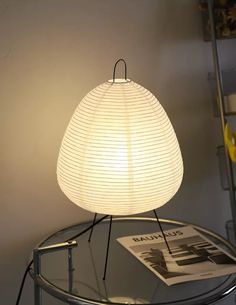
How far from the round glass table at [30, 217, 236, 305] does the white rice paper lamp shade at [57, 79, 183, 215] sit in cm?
14

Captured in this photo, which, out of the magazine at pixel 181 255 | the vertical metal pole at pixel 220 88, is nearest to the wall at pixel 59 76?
the vertical metal pole at pixel 220 88

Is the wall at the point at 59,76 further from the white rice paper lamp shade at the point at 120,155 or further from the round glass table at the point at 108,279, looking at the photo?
the white rice paper lamp shade at the point at 120,155

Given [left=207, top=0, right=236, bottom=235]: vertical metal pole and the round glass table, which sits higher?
[left=207, top=0, right=236, bottom=235]: vertical metal pole

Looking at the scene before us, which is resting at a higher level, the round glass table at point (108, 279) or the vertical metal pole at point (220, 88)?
the vertical metal pole at point (220, 88)

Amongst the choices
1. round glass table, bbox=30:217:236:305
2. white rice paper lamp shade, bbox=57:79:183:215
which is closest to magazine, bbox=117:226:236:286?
round glass table, bbox=30:217:236:305

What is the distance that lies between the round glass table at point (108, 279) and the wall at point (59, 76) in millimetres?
151

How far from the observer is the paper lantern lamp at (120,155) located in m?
0.85

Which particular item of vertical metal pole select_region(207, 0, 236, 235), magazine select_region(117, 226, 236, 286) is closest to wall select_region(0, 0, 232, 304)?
vertical metal pole select_region(207, 0, 236, 235)

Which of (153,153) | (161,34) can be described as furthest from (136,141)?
(161,34)

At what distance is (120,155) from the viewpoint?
848 millimetres

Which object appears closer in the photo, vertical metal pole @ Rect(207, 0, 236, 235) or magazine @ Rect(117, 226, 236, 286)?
magazine @ Rect(117, 226, 236, 286)

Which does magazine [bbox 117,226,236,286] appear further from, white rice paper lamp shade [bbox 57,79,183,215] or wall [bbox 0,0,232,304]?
wall [bbox 0,0,232,304]

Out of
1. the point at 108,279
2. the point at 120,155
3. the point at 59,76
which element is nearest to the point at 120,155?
the point at 120,155

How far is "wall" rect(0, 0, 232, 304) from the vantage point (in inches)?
44.7
